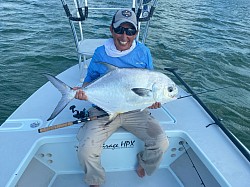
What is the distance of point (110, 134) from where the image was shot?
265 centimetres

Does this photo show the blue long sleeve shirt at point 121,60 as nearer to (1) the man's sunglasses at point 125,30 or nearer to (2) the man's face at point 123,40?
(2) the man's face at point 123,40

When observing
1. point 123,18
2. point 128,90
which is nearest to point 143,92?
point 128,90

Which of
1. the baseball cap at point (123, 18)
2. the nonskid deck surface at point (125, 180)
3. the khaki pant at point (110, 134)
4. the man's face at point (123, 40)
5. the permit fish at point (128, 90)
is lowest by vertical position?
the nonskid deck surface at point (125, 180)

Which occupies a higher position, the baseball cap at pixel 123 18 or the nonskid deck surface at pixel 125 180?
the baseball cap at pixel 123 18

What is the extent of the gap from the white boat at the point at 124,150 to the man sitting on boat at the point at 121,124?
160mm

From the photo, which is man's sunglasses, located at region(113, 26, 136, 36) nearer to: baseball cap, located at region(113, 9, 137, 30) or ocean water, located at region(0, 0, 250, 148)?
baseball cap, located at region(113, 9, 137, 30)

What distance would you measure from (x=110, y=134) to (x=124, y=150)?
40 cm

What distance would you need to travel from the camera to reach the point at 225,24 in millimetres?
11828

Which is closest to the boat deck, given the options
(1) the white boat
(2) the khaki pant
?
(1) the white boat

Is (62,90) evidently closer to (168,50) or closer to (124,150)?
(124,150)

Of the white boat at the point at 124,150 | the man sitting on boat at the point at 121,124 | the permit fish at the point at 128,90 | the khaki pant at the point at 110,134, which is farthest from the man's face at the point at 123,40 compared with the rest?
the white boat at the point at 124,150

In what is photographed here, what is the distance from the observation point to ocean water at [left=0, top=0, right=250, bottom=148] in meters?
5.58

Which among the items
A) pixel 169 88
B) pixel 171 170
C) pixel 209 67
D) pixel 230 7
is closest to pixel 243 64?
pixel 209 67

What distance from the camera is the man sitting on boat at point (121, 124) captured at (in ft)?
8.14
